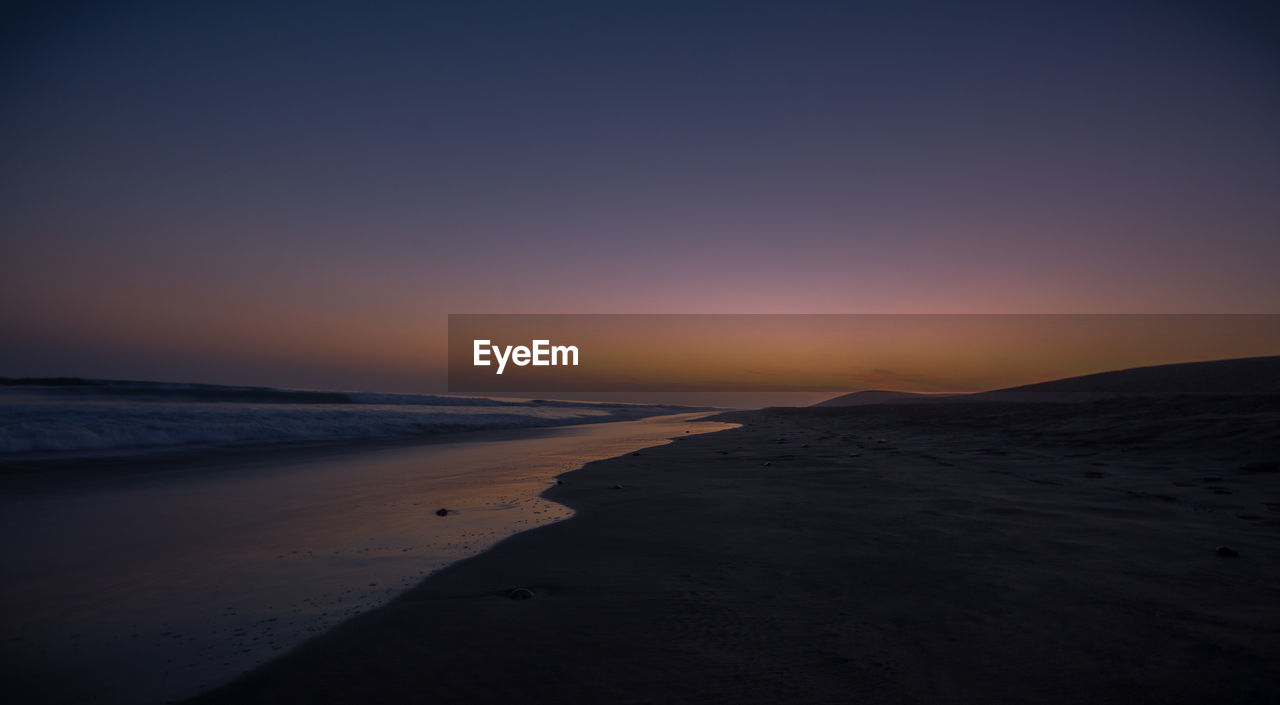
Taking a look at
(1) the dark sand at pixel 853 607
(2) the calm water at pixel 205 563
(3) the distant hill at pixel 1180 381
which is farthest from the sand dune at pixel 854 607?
(3) the distant hill at pixel 1180 381

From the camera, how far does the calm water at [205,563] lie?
227 centimetres

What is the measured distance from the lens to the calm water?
2.27m

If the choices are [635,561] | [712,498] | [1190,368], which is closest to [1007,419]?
[1190,368]

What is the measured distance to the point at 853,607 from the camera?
2588 millimetres

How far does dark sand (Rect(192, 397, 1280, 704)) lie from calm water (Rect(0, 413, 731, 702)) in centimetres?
32

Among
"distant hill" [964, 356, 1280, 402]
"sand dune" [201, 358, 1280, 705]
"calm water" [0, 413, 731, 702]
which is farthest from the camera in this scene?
"distant hill" [964, 356, 1280, 402]

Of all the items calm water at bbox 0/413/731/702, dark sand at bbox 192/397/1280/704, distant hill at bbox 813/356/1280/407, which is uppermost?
distant hill at bbox 813/356/1280/407

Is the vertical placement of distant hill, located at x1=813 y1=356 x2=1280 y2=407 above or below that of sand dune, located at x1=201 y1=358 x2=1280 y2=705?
above

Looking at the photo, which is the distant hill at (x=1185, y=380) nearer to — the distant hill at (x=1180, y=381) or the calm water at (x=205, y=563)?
the distant hill at (x=1180, y=381)

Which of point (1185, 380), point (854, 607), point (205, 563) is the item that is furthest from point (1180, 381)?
point (205, 563)

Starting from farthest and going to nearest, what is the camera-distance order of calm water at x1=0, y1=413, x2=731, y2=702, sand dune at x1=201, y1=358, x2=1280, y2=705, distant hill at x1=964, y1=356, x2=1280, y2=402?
1. distant hill at x1=964, y1=356, x2=1280, y2=402
2. calm water at x1=0, y1=413, x2=731, y2=702
3. sand dune at x1=201, y1=358, x2=1280, y2=705

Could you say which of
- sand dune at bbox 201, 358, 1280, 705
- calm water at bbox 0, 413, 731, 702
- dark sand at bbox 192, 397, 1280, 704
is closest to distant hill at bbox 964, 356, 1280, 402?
sand dune at bbox 201, 358, 1280, 705

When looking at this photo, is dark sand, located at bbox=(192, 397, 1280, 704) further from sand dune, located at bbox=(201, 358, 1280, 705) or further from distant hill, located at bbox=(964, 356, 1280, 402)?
distant hill, located at bbox=(964, 356, 1280, 402)

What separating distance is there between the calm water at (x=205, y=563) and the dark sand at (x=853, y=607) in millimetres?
323
